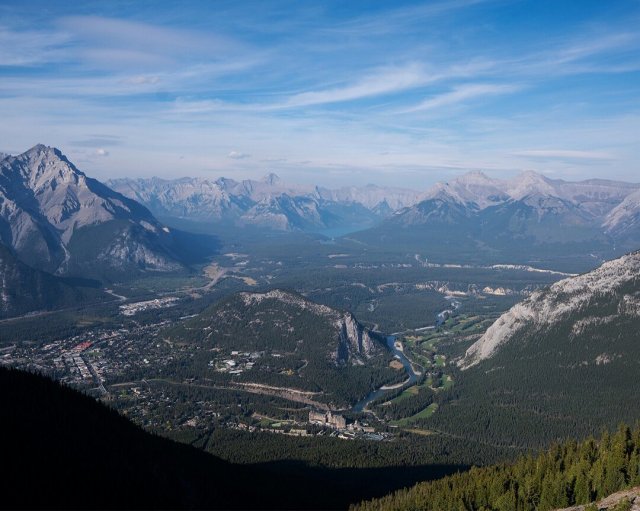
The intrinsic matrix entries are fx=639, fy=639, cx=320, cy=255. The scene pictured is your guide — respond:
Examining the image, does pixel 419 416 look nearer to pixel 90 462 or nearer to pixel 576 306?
pixel 576 306

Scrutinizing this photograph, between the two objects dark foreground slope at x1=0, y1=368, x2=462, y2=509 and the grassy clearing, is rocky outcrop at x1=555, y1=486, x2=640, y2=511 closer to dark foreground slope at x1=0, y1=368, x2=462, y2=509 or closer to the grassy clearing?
dark foreground slope at x1=0, y1=368, x2=462, y2=509

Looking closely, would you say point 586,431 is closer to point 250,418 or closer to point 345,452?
point 345,452

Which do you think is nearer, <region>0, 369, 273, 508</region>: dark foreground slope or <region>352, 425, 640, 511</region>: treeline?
<region>352, 425, 640, 511</region>: treeline

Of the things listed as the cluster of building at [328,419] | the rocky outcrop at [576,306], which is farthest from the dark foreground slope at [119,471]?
the rocky outcrop at [576,306]

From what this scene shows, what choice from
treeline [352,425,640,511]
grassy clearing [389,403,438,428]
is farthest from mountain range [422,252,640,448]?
treeline [352,425,640,511]

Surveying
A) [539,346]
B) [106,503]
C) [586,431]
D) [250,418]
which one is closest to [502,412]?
[586,431]

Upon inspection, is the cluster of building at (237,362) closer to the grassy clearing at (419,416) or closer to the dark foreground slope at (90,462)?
the grassy clearing at (419,416)

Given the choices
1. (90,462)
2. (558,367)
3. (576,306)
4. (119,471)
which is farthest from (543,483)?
(576,306)
